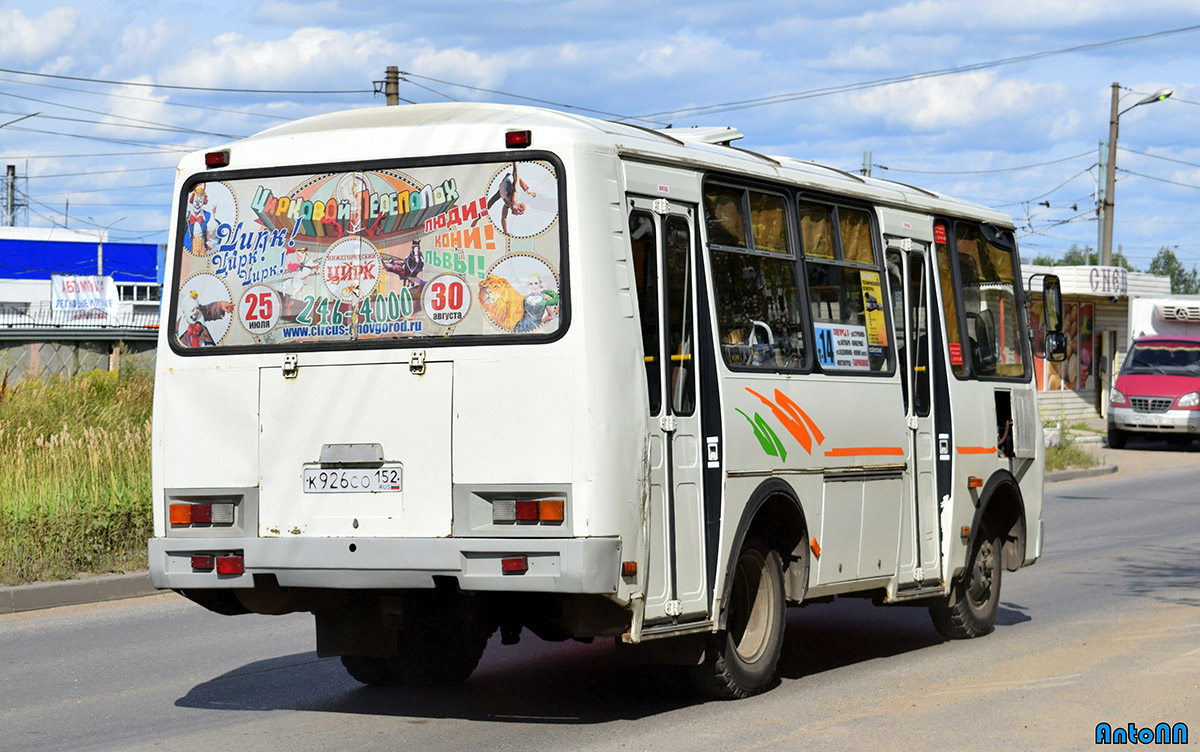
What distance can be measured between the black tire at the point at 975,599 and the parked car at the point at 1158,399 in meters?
23.7

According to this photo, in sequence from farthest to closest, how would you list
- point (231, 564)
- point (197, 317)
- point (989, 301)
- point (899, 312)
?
point (989, 301)
point (899, 312)
point (197, 317)
point (231, 564)

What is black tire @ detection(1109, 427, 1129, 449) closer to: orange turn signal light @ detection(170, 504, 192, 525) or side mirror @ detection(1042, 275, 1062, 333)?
side mirror @ detection(1042, 275, 1062, 333)

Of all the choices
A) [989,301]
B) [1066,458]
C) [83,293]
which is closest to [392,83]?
[1066,458]

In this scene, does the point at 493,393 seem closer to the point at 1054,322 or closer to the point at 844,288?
the point at 844,288

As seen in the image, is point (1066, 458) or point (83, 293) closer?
point (1066, 458)

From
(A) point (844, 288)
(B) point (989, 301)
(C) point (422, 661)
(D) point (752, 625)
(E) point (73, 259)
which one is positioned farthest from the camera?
(E) point (73, 259)

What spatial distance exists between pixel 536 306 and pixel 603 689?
2583mm

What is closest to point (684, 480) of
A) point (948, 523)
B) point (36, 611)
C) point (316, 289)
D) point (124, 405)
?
point (316, 289)

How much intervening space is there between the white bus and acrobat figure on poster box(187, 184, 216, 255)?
0.01m

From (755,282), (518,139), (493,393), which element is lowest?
(493,393)

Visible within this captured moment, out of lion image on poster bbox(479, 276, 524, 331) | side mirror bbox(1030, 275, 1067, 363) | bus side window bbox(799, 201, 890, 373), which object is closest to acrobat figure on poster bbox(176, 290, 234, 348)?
lion image on poster bbox(479, 276, 524, 331)

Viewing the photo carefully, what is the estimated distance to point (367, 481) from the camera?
7.47 meters

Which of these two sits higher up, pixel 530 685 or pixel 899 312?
pixel 899 312

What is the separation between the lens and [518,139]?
7438 mm
